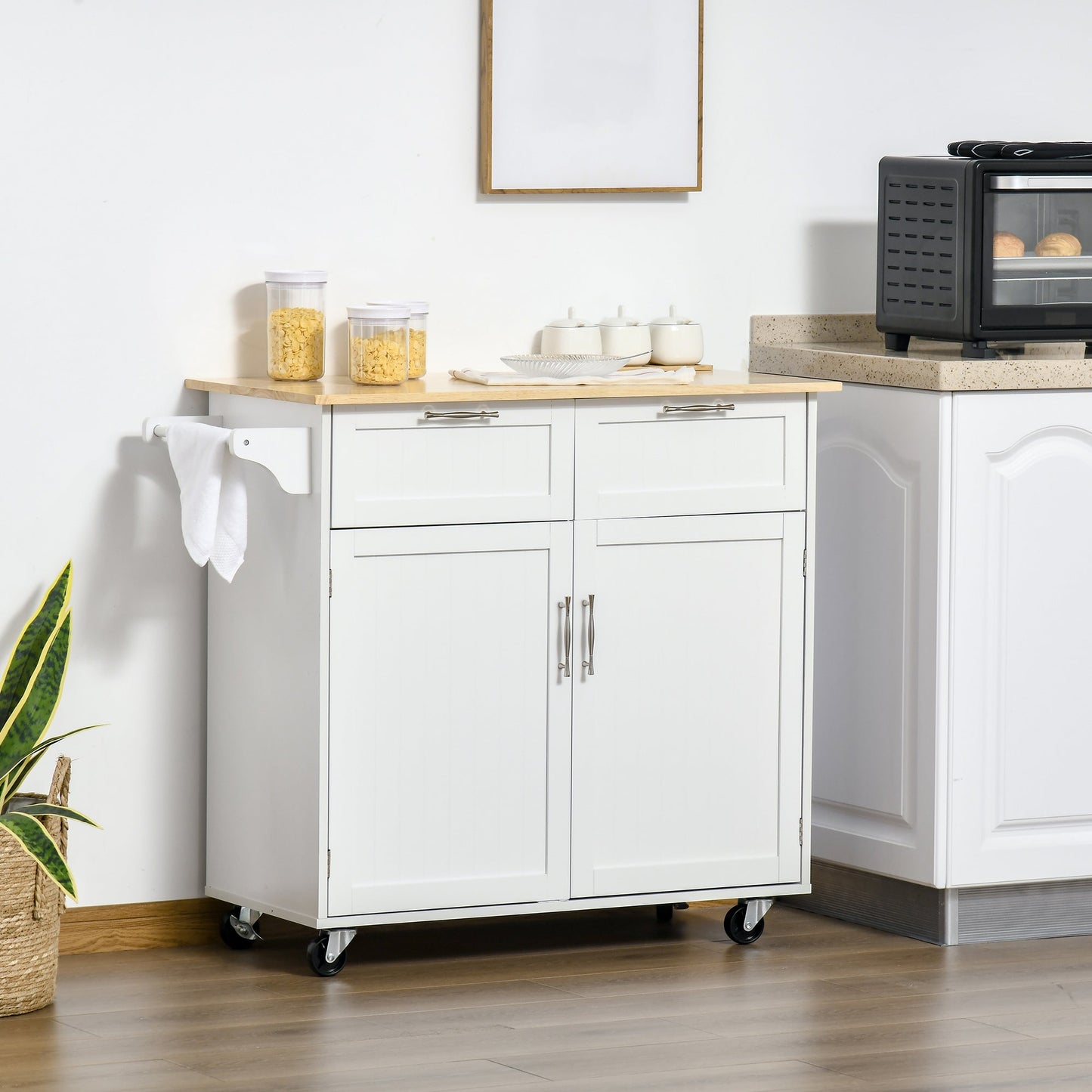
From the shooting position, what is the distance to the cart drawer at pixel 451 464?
2.99 m

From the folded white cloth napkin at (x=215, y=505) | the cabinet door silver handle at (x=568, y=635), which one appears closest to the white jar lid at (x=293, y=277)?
the folded white cloth napkin at (x=215, y=505)

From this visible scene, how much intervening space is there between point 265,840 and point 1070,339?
162 cm

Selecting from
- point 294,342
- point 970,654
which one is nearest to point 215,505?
point 294,342

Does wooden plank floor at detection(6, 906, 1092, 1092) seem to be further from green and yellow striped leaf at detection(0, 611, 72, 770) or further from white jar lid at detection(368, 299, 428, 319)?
white jar lid at detection(368, 299, 428, 319)

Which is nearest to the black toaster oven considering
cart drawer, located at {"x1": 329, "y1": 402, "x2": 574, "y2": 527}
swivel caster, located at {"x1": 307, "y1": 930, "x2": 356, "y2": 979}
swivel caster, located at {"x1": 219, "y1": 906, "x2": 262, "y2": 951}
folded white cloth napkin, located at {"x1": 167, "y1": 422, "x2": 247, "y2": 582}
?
cart drawer, located at {"x1": 329, "y1": 402, "x2": 574, "y2": 527}

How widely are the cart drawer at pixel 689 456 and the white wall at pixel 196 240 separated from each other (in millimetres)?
441

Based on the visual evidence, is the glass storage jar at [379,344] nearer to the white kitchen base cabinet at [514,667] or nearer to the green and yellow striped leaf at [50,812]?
the white kitchen base cabinet at [514,667]

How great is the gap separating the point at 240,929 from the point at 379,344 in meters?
1.02

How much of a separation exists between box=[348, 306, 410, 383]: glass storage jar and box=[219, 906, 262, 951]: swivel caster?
92 cm

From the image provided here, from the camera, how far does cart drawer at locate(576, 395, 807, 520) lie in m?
3.14

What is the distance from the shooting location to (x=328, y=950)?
310 cm

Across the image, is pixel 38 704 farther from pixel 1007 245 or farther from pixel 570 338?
pixel 1007 245

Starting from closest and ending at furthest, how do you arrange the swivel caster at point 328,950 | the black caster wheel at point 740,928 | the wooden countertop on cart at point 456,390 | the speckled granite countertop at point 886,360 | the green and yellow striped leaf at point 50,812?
the green and yellow striped leaf at point 50,812
the wooden countertop on cart at point 456,390
the swivel caster at point 328,950
the speckled granite countertop at point 886,360
the black caster wheel at point 740,928

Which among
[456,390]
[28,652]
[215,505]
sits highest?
[456,390]
